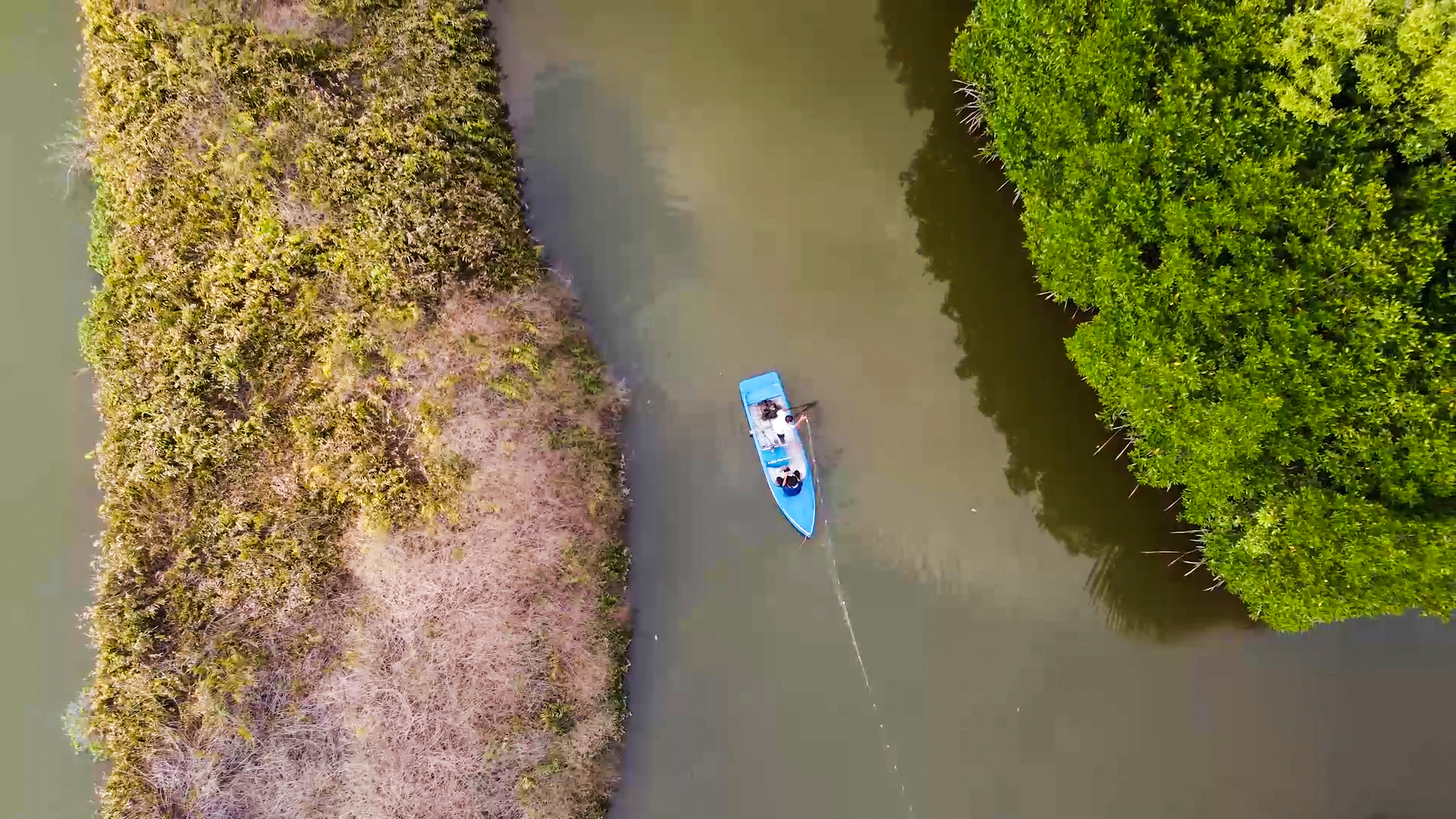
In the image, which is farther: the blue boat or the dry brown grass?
the blue boat

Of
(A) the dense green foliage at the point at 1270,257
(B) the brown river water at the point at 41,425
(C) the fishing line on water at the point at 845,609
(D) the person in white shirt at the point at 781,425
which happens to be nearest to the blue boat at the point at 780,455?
(D) the person in white shirt at the point at 781,425

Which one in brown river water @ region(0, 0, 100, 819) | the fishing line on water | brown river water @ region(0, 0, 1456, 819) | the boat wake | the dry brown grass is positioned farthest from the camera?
the boat wake

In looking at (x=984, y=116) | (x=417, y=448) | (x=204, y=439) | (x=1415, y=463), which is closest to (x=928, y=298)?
(x=984, y=116)

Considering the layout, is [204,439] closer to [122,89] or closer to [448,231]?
[448,231]

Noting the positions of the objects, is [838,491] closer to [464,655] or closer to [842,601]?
[842,601]

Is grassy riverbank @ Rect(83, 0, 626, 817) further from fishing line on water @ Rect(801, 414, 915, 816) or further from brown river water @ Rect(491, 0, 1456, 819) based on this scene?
fishing line on water @ Rect(801, 414, 915, 816)

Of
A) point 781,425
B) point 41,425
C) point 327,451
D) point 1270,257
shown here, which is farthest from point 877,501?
point 41,425

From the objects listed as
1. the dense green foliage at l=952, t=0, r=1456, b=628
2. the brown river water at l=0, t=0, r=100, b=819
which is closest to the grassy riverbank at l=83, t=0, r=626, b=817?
the brown river water at l=0, t=0, r=100, b=819
